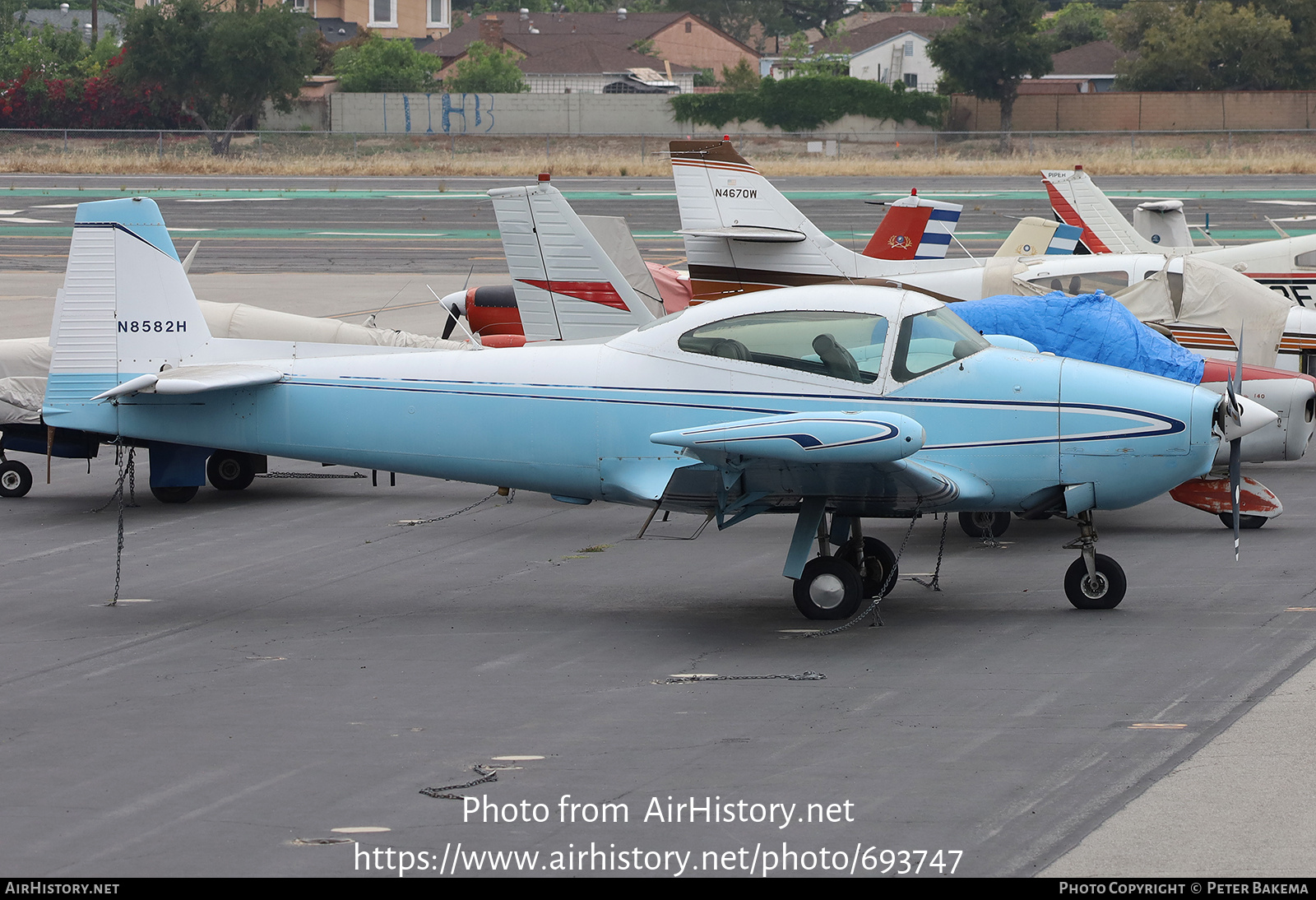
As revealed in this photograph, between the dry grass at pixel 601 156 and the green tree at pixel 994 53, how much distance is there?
23.1 ft

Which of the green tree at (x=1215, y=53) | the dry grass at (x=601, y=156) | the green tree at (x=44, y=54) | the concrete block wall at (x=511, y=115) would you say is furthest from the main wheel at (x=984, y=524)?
the green tree at (x=44, y=54)

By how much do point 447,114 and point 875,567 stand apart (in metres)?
71.1

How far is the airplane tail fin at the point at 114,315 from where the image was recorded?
1082 cm

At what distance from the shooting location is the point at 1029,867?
552 cm

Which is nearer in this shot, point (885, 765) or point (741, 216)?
point (885, 765)

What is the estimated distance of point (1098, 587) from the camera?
9773mm

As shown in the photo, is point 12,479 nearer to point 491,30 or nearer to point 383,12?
point 491,30

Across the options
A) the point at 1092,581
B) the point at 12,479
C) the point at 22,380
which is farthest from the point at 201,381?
the point at 1092,581

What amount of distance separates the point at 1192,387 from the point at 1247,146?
64.9 meters

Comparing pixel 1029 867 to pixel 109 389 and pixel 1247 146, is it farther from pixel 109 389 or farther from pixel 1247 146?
pixel 1247 146

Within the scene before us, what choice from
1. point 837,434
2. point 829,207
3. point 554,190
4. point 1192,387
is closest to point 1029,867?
point 837,434

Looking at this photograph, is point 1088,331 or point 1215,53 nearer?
point 1088,331

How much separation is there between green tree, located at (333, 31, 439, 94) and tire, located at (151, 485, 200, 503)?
7055 cm

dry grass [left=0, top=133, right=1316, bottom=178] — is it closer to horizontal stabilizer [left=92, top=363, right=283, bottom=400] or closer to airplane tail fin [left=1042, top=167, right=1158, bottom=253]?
airplane tail fin [left=1042, top=167, right=1158, bottom=253]
